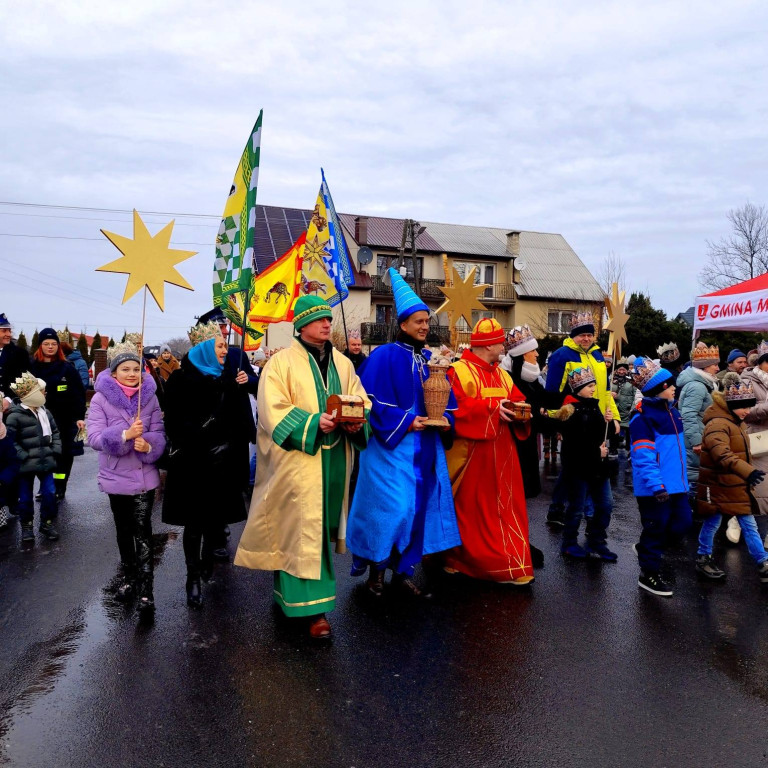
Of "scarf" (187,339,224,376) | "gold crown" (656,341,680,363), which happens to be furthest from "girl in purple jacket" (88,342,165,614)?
"gold crown" (656,341,680,363)

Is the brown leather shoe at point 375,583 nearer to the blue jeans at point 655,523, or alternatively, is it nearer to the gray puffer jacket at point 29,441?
the blue jeans at point 655,523

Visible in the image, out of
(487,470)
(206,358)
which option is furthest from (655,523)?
(206,358)

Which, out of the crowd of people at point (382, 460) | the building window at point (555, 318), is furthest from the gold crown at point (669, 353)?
the building window at point (555, 318)

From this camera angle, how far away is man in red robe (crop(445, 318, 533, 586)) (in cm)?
538

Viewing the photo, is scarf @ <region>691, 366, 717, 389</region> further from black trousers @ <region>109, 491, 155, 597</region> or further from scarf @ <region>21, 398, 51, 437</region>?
scarf @ <region>21, 398, 51, 437</region>

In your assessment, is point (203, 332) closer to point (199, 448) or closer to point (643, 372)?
point (199, 448)

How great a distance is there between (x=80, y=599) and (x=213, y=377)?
1.88m

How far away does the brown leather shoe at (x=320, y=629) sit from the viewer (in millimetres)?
4332

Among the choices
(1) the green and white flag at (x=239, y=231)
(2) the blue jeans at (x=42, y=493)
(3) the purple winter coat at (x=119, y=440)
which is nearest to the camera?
(3) the purple winter coat at (x=119, y=440)

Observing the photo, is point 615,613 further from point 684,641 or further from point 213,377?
point 213,377

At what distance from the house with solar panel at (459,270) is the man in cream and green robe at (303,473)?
33.7m

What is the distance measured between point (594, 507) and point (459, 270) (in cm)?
3733

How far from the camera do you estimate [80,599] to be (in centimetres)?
508

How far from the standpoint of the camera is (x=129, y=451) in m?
4.79
